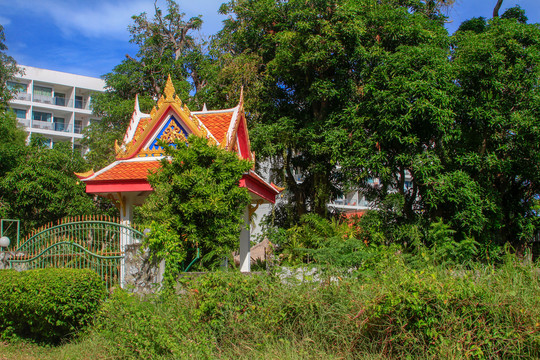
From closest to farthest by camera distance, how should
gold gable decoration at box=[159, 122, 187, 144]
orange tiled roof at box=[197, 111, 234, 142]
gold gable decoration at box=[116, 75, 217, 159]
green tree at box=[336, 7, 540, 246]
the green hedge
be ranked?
the green hedge → gold gable decoration at box=[116, 75, 217, 159] → gold gable decoration at box=[159, 122, 187, 144] → orange tiled roof at box=[197, 111, 234, 142] → green tree at box=[336, 7, 540, 246]

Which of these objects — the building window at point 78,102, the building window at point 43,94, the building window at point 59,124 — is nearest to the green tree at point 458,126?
the building window at point 59,124

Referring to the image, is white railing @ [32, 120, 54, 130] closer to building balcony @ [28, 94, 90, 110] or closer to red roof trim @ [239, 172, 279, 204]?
building balcony @ [28, 94, 90, 110]

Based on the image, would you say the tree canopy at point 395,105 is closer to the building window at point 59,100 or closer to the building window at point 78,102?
the building window at point 59,100

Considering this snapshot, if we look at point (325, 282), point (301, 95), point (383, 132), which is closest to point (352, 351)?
point (325, 282)

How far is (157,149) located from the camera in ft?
35.6

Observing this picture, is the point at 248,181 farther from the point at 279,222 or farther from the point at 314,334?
the point at 279,222

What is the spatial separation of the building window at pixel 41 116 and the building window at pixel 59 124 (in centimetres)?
67

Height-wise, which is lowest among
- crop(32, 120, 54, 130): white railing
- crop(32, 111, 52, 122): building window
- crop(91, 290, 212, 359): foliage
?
crop(91, 290, 212, 359): foliage

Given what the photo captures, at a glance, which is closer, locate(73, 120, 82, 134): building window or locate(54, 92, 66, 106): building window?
locate(54, 92, 66, 106): building window

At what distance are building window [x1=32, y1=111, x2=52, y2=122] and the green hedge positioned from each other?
36.5 m

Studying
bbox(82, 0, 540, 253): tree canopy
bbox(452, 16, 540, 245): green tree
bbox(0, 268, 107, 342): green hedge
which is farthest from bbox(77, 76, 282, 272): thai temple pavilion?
bbox(452, 16, 540, 245): green tree

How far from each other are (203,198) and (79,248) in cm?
220

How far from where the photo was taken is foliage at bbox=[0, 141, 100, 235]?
1434 centimetres

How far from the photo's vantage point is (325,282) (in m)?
5.57
